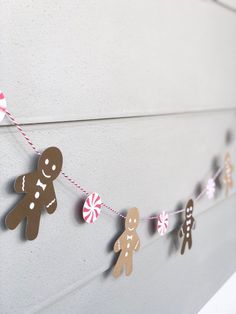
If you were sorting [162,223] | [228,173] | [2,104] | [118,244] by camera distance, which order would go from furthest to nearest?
[228,173]
[162,223]
[118,244]
[2,104]

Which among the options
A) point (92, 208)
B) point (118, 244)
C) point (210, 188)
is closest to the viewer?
point (92, 208)

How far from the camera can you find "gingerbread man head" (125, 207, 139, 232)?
3.19 feet

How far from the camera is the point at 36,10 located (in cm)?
69

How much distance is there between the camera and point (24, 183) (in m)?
0.68

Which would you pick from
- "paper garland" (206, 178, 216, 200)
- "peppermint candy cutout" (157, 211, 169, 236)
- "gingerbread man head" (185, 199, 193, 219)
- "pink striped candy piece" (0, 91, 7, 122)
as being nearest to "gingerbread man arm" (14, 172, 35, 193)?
"pink striped candy piece" (0, 91, 7, 122)

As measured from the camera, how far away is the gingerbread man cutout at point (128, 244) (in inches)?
37.7

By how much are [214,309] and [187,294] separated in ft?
0.59

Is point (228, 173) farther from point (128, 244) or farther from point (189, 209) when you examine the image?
point (128, 244)

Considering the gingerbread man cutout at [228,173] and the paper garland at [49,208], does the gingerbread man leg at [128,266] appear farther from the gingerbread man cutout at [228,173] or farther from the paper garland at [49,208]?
the gingerbread man cutout at [228,173]

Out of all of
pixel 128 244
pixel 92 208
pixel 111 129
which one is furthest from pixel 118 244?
pixel 111 129

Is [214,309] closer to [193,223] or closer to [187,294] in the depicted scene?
[187,294]

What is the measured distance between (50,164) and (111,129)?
219mm

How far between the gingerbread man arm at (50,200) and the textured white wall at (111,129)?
40 millimetres

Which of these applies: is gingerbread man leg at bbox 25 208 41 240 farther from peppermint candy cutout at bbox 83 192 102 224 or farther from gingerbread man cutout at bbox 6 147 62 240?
peppermint candy cutout at bbox 83 192 102 224
